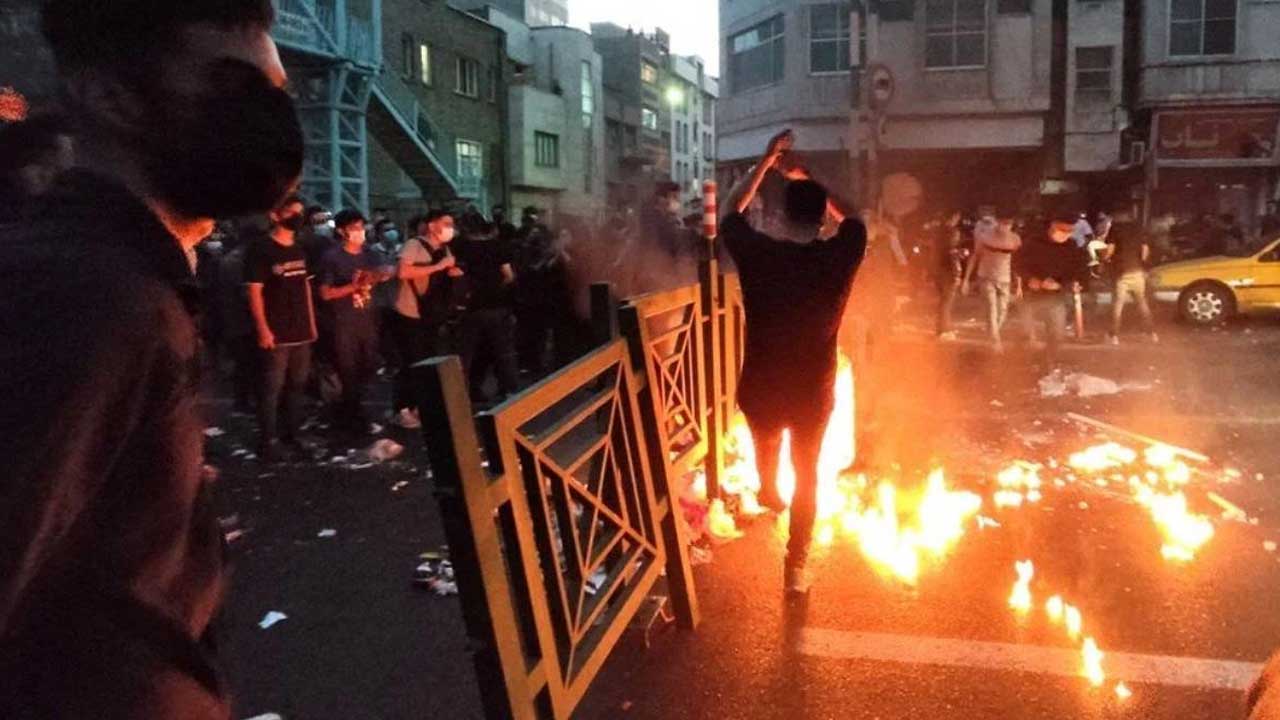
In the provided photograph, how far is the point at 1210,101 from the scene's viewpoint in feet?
96.9

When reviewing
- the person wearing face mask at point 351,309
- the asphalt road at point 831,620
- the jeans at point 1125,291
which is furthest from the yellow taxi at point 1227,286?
the person wearing face mask at point 351,309

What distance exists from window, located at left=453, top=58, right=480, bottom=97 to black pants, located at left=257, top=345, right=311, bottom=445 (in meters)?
30.3

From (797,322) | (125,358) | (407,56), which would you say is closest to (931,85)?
(407,56)

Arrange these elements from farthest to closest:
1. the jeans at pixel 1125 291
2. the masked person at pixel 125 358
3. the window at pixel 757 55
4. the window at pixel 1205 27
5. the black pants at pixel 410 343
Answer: the window at pixel 757 55
the window at pixel 1205 27
the jeans at pixel 1125 291
the black pants at pixel 410 343
the masked person at pixel 125 358

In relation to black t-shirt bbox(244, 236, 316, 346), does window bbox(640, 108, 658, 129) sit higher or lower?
higher

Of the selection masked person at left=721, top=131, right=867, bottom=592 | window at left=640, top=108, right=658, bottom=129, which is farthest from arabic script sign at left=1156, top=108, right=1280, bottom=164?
window at left=640, top=108, right=658, bottom=129

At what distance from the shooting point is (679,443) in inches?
245

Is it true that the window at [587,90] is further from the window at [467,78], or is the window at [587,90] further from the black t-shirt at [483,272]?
the black t-shirt at [483,272]

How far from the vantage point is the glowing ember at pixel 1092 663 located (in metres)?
4.10

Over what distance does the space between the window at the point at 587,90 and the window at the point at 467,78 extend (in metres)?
9.73

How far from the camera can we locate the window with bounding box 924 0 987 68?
3148 centimetres

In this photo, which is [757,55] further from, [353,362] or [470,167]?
[353,362]

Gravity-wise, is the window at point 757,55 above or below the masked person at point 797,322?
above

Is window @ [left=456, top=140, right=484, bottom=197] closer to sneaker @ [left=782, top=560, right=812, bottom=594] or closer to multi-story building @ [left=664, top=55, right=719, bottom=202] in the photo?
sneaker @ [left=782, top=560, right=812, bottom=594]
